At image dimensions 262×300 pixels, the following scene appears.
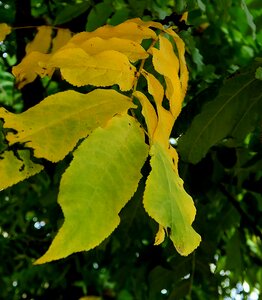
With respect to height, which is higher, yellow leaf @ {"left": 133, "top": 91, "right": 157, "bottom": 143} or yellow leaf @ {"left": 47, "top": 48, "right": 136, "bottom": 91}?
yellow leaf @ {"left": 47, "top": 48, "right": 136, "bottom": 91}

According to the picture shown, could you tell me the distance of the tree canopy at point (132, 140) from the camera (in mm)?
498

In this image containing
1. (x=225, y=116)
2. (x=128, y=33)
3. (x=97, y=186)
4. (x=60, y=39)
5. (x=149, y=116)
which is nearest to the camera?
(x=97, y=186)

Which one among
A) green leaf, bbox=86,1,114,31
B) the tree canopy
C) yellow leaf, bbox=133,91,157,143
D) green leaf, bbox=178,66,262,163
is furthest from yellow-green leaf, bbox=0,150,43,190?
green leaf, bbox=86,1,114,31

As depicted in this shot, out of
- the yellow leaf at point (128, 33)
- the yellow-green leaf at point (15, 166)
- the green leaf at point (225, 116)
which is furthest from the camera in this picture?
the green leaf at point (225, 116)

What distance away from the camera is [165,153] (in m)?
0.55

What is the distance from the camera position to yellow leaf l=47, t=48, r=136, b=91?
1.92 ft

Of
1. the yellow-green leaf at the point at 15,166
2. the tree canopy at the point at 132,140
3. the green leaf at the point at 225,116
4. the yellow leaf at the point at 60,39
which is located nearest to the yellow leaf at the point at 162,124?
the tree canopy at the point at 132,140

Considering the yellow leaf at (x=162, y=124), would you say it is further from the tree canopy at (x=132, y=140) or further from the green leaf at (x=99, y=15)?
the green leaf at (x=99, y=15)

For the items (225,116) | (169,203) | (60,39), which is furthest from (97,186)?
(60,39)

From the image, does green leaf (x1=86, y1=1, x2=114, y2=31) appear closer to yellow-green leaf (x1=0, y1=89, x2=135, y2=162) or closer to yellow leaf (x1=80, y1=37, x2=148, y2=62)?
yellow leaf (x1=80, y1=37, x2=148, y2=62)

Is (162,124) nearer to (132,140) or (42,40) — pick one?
(132,140)

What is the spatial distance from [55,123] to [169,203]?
12 cm

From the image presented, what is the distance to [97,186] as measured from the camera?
475 millimetres

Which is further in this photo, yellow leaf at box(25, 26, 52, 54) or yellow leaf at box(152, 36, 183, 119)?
yellow leaf at box(25, 26, 52, 54)
